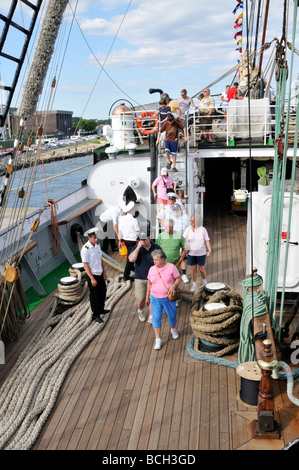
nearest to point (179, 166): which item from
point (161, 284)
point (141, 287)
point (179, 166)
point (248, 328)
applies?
point (179, 166)

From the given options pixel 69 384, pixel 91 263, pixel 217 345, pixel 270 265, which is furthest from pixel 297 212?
pixel 69 384

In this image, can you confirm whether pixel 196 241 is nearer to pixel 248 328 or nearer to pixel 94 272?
pixel 94 272

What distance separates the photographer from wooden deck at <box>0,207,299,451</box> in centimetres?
392

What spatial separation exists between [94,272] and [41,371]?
1.50 m

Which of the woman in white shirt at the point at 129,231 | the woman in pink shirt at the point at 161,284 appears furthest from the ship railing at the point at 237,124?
the woman in pink shirt at the point at 161,284

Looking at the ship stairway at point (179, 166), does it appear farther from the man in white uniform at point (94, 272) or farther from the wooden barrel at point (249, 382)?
the wooden barrel at point (249, 382)

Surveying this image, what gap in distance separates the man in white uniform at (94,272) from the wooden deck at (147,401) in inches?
12.2

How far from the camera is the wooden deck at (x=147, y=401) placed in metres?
3.92

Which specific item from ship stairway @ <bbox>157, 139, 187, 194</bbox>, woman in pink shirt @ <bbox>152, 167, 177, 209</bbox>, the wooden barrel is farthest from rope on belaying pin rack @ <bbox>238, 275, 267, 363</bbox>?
ship stairway @ <bbox>157, 139, 187, 194</bbox>

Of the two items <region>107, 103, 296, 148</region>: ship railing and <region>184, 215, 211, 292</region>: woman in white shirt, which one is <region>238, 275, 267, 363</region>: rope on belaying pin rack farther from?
<region>107, 103, 296, 148</region>: ship railing

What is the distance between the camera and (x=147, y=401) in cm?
447

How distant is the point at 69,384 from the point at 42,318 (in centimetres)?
197
